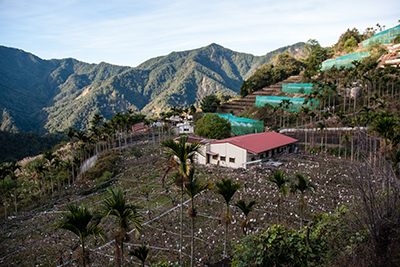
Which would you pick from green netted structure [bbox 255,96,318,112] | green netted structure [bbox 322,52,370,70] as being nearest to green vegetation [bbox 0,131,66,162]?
green netted structure [bbox 255,96,318,112]

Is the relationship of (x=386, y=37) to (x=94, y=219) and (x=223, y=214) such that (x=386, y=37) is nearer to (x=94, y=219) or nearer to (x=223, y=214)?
(x=223, y=214)

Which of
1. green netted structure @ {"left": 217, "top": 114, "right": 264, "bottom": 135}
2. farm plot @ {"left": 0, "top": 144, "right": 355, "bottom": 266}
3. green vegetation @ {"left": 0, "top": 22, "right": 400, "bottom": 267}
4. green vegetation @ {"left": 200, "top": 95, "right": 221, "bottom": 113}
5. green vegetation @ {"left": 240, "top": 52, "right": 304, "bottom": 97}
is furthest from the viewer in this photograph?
green vegetation @ {"left": 240, "top": 52, "right": 304, "bottom": 97}

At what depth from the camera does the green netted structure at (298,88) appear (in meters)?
67.9

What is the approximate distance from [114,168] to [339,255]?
2935 cm

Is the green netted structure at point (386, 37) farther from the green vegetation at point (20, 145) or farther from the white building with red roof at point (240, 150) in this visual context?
the green vegetation at point (20, 145)

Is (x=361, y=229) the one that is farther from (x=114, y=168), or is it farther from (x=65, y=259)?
(x=114, y=168)

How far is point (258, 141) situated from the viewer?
3359 centimetres

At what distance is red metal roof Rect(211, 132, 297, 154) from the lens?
1194 inches

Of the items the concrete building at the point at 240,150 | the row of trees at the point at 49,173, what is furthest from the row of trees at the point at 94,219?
the row of trees at the point at 49,173

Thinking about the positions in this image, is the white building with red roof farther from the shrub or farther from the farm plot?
the shrub

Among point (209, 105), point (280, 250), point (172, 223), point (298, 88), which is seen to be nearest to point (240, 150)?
point (172, 223)

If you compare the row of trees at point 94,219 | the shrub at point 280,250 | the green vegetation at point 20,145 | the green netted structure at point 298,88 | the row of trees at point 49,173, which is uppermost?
the green netted structure at point 298,88

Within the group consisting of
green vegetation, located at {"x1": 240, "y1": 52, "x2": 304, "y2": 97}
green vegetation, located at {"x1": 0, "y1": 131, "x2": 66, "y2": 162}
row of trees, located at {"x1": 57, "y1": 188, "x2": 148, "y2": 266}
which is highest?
green vegetation, located at {"x1": 240, "y1": 52, "x2": 304, "y2": 97}

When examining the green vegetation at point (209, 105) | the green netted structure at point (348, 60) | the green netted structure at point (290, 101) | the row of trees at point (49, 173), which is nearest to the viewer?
the row of trees at point (49, 173)
